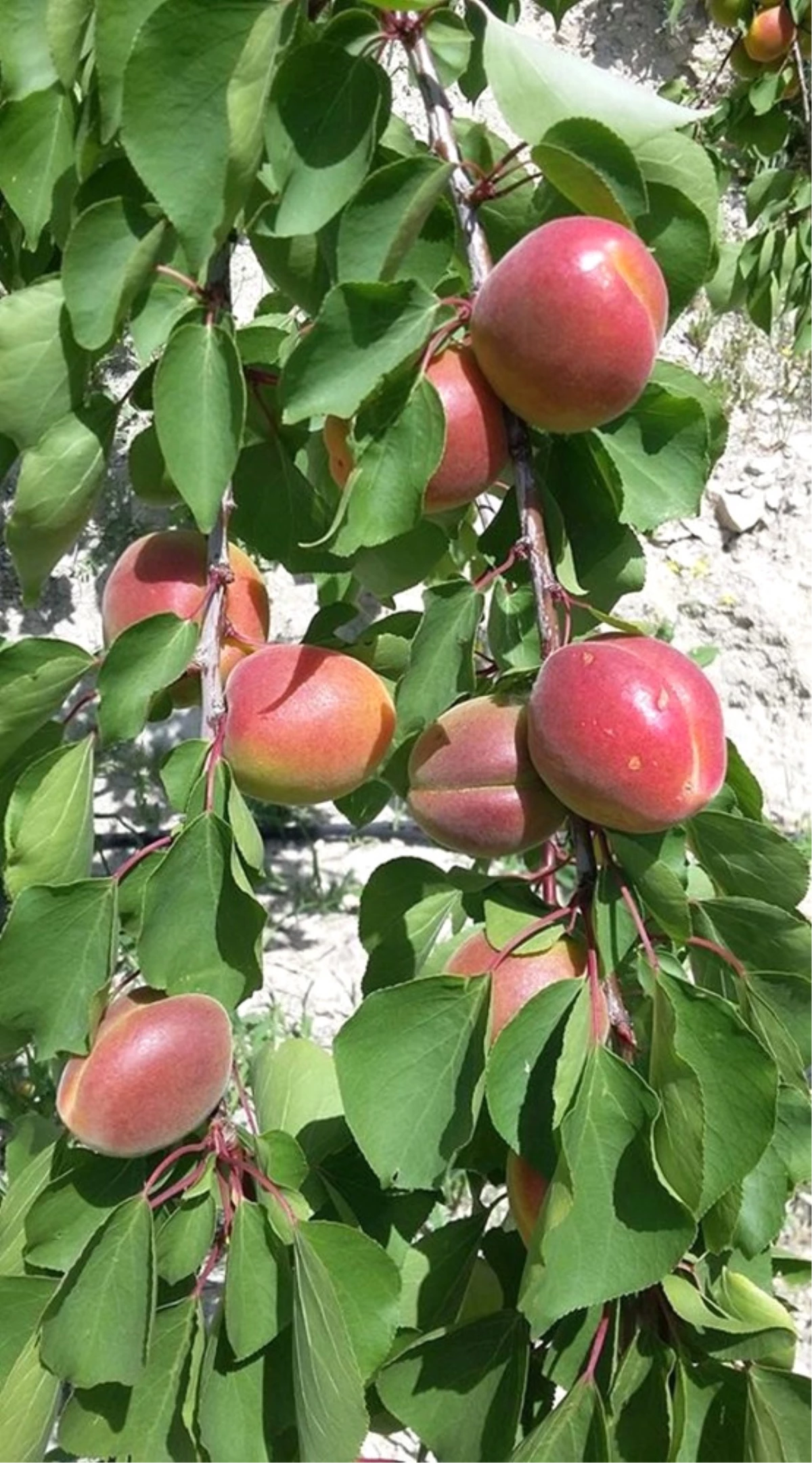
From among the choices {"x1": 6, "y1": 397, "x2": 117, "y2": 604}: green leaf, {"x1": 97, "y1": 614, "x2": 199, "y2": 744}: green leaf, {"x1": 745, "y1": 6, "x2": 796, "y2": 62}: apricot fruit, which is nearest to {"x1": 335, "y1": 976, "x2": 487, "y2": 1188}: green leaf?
{"x1": 97, "y1": 614, "x2": 199, "y2": 744}: green leaf

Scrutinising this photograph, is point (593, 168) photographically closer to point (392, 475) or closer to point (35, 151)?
point (392, 475)

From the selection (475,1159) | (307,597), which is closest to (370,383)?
(475,1159)

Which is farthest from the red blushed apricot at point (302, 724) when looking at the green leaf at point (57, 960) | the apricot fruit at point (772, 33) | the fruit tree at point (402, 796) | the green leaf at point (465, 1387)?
the apricot fruit at point (772, 33)

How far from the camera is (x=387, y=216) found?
66 centimetres

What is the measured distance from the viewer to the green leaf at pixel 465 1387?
71 cm

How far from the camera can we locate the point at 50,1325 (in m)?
0.69

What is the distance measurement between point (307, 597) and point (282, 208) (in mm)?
1964

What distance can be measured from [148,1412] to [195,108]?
2.22 ft

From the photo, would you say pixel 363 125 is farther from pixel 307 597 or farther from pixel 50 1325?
pixel 307 597

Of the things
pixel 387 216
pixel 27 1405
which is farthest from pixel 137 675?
pixel 27 1405

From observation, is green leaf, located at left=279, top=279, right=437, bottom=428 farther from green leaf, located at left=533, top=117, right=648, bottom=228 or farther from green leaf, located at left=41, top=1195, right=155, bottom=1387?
green leaf, located at left=41, top=1195, right=155, bottom=1387

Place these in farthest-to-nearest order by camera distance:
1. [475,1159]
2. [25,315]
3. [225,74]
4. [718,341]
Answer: [718,341] < [475,1159] < [25,315] < [225,74]

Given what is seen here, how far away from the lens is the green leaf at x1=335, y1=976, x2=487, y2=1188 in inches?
27.0

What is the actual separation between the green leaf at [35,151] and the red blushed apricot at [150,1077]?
1.47 ft
